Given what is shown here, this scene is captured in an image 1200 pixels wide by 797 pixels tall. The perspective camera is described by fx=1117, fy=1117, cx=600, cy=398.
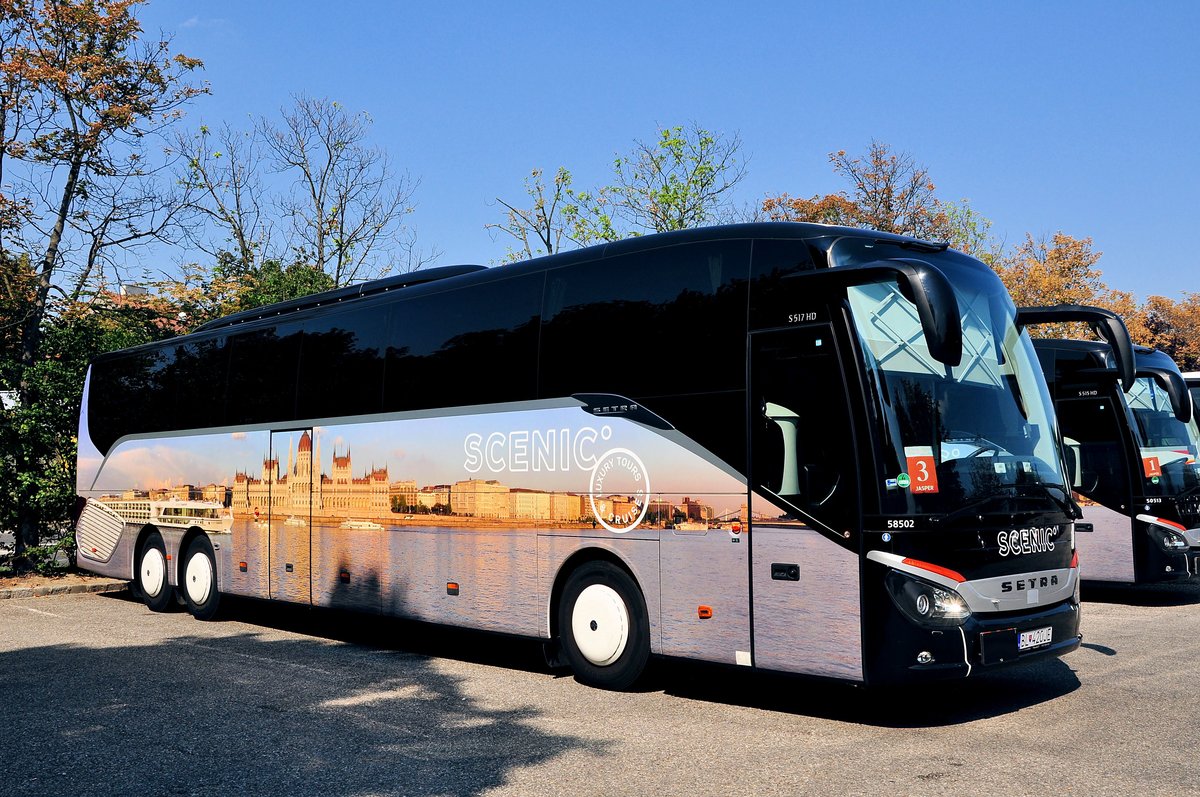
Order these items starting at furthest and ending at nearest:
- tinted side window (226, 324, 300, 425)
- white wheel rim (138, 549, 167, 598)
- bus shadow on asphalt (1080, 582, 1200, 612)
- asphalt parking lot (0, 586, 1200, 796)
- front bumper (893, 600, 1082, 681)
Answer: white wheel rim (138, 549, 167, 598) < bus shadow on asphalt (1080, 582, 1200, 612) < tinted side window (226, 324, 300, 425) < front bumper (893, 600, 1082, 681) < asphalt parking lot (0, 586, 1200, 796)

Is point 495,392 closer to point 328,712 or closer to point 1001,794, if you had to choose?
point 328,712

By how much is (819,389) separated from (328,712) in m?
4.30

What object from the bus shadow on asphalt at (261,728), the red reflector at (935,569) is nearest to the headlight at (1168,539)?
the red reflector at (935,569)

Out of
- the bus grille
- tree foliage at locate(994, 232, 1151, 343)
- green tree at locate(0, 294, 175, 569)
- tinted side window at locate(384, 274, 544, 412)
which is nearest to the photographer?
tinted side window at locate(384, 274, 544, 412)

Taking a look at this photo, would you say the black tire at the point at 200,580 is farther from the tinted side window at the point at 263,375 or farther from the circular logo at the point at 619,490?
the circular logo at the point at 619,490

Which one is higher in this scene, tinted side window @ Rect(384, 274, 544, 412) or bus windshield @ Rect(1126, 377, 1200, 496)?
tinted side window @ Rect(384, 274, 544, 412)

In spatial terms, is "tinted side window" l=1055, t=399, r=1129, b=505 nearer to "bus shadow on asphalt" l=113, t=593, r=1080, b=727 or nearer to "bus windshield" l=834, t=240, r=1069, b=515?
"bus shadow on asphalt" l=113, t=593, r=1080, b=727

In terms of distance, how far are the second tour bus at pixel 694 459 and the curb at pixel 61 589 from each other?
18.6ft

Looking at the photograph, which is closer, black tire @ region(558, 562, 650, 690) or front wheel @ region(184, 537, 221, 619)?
black tire @ region(558, 562, 650, 690)

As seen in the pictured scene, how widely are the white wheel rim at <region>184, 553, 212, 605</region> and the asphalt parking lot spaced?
271 cm

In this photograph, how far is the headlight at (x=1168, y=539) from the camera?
46.1ft

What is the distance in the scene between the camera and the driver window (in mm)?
7598

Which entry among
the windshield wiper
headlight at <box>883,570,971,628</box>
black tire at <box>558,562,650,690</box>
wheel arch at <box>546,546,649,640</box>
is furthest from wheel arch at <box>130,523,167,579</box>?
the windshield wiper

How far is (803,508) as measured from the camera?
7793 millimetres
